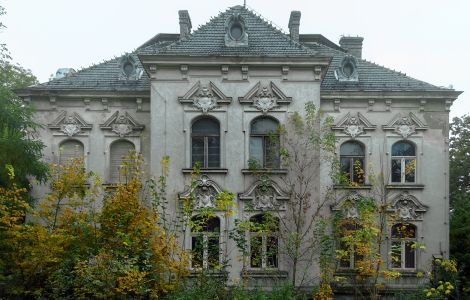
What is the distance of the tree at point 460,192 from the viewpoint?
2623 cm

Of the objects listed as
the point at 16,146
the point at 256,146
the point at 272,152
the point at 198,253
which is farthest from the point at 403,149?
A: the point at 16,146

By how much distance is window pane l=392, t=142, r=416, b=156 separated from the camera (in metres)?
26.9

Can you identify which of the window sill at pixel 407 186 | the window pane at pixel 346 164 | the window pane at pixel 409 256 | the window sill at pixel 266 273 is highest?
the window pane at pixel 346 164

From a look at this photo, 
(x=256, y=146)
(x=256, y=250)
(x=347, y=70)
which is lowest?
(x=256, y=250)

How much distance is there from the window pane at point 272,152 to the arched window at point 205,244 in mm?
2855

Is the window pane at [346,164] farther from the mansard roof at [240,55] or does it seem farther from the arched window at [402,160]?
the mansard roof at [240,55]

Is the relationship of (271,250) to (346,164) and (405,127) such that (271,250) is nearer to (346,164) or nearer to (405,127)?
(346,164)

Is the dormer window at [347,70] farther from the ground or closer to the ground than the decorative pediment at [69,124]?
farther from the ground

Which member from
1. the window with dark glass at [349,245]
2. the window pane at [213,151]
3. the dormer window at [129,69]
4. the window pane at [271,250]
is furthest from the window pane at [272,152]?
the dormer window at [129,69]

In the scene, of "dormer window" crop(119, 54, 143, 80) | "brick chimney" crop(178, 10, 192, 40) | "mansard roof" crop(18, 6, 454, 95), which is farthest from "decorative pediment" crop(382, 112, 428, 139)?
"dormer window" crop(119, 54, 143, 80)

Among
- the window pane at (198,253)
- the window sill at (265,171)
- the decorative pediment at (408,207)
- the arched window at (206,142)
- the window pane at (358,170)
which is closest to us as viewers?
the window pane at (198,253)

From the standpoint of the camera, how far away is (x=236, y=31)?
25688 mm

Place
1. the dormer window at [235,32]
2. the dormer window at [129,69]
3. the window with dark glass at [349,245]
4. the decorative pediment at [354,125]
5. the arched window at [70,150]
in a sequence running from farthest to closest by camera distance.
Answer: the dormer window at [129,69], the decorative pediment at [354,125], the arched window at [70,150], the dormer window at [235,32], the window with dark glass at [349,245]

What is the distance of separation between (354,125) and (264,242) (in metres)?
6.83
